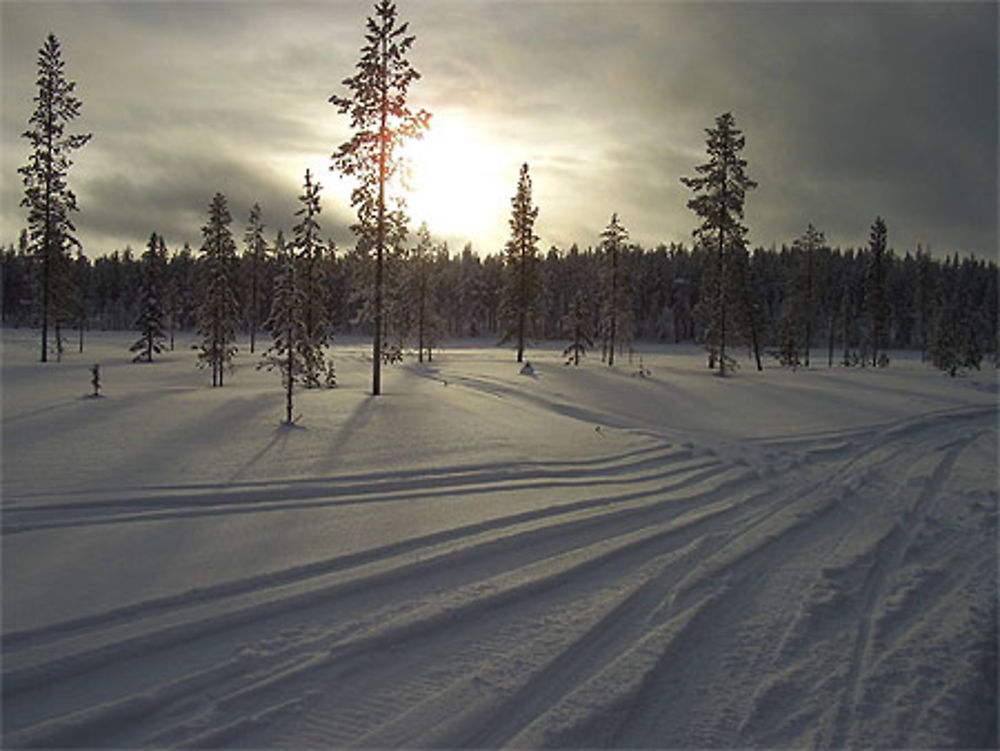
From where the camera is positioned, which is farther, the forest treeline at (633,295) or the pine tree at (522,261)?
the forest treeline at (633,295)

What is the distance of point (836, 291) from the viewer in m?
113

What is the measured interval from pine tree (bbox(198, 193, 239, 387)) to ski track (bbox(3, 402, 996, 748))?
102 ft

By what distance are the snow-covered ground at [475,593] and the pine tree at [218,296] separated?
79.9 ft

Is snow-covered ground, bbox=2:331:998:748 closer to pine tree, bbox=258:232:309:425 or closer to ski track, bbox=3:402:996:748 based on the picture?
ski track, bbox=3:402:996:748

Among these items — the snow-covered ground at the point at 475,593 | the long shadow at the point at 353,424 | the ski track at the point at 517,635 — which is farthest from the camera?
the long shadow at the point at 353,424

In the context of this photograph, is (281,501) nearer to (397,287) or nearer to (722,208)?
(397,287)

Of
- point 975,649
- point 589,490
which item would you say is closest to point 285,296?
point 589,490

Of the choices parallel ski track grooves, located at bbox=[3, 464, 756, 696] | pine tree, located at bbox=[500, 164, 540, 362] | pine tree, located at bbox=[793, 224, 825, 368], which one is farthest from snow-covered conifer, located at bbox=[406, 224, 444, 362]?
parallel ski track grooves, located at bbox=[3, 464, 756, 696]

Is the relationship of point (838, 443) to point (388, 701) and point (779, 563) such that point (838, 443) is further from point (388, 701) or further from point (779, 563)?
point (388, 701)

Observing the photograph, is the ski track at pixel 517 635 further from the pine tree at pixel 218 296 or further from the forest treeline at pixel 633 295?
the forest treeline at pixel 633 295

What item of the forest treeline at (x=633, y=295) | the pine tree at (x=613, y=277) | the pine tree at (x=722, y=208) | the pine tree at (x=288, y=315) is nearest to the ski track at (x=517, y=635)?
the pine tree at (x=288, y=315)

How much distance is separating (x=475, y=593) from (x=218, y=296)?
39.1m

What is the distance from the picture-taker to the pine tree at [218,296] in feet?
128

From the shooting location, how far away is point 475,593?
23.3 ft
